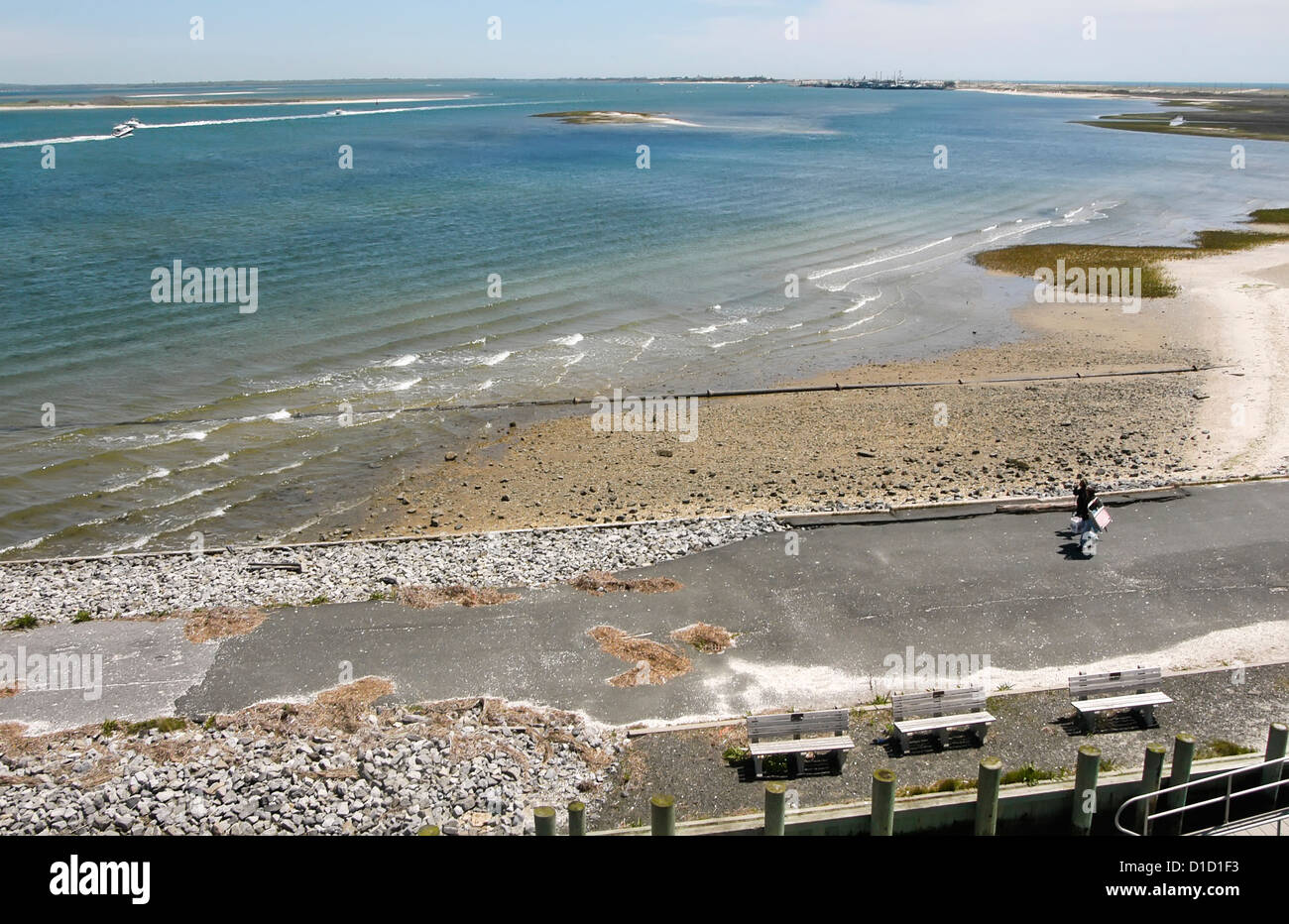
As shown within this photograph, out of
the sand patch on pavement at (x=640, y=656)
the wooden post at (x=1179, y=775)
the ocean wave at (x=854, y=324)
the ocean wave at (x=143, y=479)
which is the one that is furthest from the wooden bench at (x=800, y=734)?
the ocean wave at (x=854, y=324)

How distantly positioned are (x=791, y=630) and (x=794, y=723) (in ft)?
11.5

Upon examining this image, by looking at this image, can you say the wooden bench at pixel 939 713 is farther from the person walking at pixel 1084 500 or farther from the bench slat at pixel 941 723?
the person walking at pixel 1084 500

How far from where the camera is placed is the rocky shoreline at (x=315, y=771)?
11672 mm

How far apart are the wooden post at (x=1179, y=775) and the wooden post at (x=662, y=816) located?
17.9ft

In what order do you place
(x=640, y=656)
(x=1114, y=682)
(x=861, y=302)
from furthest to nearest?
(x=861, y=302) → (x=640, y=656) → (x=1114, y=682)

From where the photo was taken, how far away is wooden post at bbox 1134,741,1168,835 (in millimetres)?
10406

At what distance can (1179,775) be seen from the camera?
10734mm

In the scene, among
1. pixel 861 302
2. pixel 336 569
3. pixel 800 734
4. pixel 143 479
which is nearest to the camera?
pixel 800 734

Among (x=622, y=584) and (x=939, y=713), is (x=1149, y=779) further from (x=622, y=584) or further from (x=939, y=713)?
(x=622, y=584)

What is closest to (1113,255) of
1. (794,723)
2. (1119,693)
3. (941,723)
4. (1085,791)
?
(1119,693)
